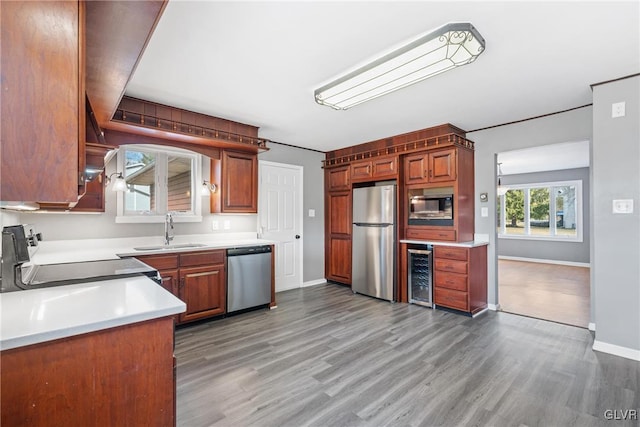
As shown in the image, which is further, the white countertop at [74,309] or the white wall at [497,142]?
the white wall at [497,142]

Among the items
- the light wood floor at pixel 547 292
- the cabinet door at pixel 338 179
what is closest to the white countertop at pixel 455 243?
the light wood floor at pixel 547 292

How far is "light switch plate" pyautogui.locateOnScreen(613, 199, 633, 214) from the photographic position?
2571 millimetres

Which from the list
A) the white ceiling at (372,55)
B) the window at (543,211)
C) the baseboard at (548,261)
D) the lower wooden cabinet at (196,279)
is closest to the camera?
the white ceiling at (372,55)

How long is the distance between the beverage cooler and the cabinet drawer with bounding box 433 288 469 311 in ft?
0.31

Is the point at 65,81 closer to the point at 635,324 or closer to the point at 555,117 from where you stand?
the point at 635,324

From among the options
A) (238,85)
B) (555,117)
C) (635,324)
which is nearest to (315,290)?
(238,85)

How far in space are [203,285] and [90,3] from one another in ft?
8.92

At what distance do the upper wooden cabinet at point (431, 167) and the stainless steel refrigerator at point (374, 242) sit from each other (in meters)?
0.35

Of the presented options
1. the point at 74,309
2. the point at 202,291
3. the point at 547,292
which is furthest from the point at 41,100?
the point at 547,292

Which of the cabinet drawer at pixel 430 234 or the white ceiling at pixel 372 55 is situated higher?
the white ceiling at pixel 372 55

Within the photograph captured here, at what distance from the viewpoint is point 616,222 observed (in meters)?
2.64

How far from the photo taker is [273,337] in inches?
119

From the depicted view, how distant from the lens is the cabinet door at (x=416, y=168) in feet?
13.7

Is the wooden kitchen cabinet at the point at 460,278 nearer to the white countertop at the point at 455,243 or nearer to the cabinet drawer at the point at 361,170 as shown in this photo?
the white countertop at the point at 455,243
